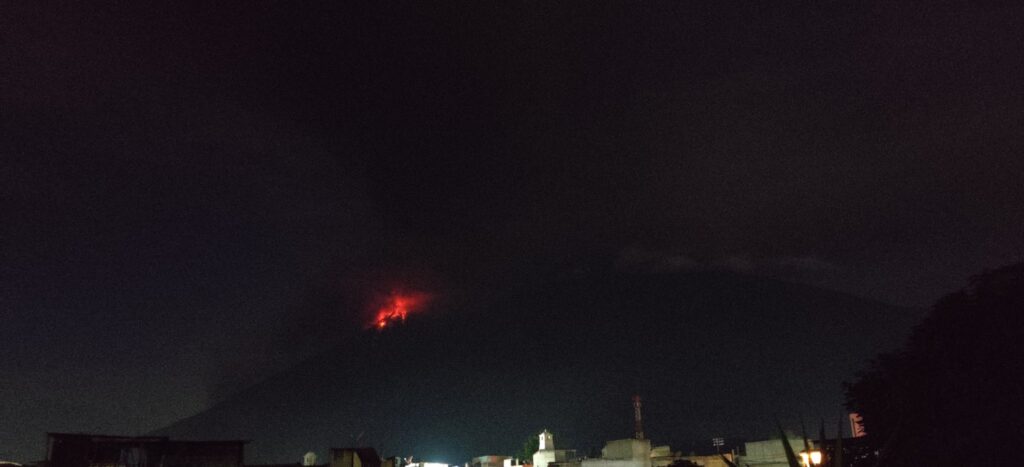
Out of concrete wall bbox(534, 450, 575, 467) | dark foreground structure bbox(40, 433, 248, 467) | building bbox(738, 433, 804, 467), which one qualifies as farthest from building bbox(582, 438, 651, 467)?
dark foreground structure bbox(40, 433, 248, 467)

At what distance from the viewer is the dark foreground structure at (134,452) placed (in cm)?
2975

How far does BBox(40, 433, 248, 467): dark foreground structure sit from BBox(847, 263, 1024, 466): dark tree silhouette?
101 feet

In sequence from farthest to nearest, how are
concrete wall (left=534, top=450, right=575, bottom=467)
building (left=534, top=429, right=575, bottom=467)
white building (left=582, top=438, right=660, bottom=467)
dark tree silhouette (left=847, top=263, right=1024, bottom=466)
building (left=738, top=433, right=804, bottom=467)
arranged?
concrete wall (left=534, top=450, right=575, bottom=467) < building (left=534, top=429, right=575, bottom=467) < white building (left=582, top=438, right=660, bottom=467) < building (left=738, top=433, right=804, bottom=467) < dark tree silhouette (left=847, top=263, right=1024, bottom=466)

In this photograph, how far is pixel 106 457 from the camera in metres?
31.6

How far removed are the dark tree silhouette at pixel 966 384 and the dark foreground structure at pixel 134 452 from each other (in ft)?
101

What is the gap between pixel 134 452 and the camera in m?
33.1

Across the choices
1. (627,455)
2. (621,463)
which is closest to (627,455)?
(627,455)

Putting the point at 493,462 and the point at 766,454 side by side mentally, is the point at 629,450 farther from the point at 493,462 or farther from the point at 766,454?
the point at 493,462

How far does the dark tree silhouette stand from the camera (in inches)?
745

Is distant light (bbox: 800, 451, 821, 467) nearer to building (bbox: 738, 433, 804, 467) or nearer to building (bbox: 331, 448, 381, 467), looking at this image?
building (bbox: 331, 448, 381, 467)

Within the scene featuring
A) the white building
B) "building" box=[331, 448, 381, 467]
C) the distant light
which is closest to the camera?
the distant light

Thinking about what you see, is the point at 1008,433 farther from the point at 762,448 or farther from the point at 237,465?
the point at 762,448

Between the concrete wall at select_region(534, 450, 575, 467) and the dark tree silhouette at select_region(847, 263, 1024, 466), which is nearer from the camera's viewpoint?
the dark tree silhouette at select_region(847, 263, 1024, 466)

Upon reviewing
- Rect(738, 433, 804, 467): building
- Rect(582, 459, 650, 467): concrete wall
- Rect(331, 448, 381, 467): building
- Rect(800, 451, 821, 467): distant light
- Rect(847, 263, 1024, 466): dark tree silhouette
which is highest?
Rect(847, 263, 1024, 466): dark tree silhouette
